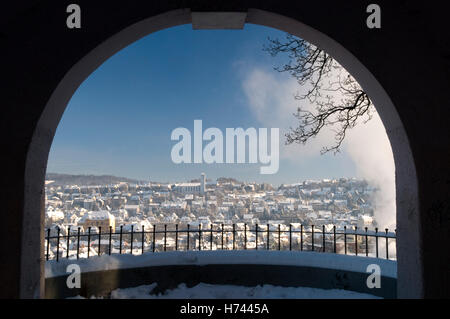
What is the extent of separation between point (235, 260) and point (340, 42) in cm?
426

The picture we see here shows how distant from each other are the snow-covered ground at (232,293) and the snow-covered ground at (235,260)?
16.5 inches

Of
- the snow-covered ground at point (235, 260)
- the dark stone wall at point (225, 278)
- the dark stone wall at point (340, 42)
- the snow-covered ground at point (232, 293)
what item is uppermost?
the dark stone wall at point (340, 42)

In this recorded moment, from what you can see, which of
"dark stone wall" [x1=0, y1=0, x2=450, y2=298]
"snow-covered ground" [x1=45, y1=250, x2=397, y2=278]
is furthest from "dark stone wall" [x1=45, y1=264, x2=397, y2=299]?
"dark stone wall" [x1=0, y1=0, x2=450, y2=298]

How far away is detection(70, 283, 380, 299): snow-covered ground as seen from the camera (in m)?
4.85

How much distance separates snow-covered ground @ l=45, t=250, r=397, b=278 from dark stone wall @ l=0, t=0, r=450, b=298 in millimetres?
2532

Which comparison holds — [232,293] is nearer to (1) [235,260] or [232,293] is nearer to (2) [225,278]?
(2) [225,278]

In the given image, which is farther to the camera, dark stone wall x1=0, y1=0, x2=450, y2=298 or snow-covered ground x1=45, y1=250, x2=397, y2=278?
snow-covered ground x1=45, y1=250, x2=397, y2=278

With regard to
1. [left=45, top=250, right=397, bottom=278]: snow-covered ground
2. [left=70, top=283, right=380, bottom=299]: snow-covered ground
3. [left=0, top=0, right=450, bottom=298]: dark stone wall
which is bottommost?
[left=70, top=283, right=380, bottom=299]: snow-covered ground

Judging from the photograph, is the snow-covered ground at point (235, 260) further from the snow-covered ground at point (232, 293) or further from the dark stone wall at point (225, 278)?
the snow-covered ground at point (232, 293)

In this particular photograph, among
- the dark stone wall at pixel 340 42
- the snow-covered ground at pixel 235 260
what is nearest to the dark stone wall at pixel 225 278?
the snow-covered ground at pixel 235 260

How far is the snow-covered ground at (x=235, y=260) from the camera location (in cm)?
488

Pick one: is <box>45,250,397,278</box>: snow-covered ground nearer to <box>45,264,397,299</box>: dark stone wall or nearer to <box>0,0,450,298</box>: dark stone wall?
<box>45,264,397,299</box>: dark stone wall

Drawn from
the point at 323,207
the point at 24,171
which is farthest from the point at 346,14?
the point at 323,207
